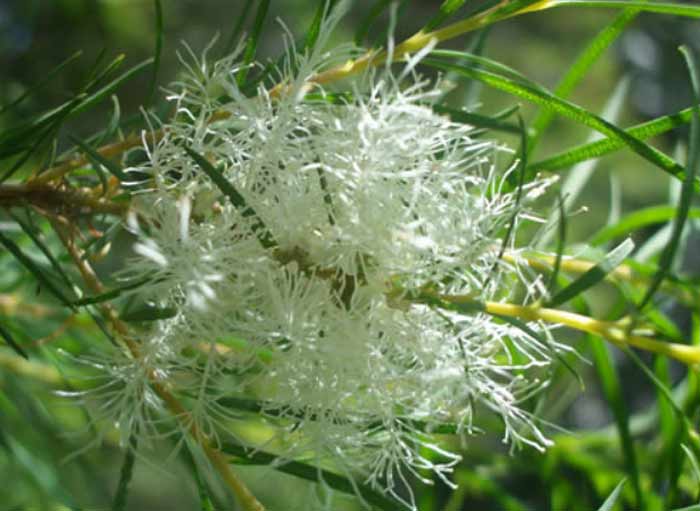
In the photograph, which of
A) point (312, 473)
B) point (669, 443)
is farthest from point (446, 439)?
point (312, 473)

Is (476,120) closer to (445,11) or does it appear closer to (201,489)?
(445,11)

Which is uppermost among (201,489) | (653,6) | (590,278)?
(653,6)

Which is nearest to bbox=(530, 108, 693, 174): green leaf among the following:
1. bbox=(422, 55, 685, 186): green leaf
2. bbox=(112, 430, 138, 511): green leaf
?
bbox=(422, 55, 685, 186): green leaf

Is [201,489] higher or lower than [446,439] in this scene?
higher

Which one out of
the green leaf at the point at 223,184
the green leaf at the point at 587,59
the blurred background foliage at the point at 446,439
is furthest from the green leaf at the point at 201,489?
the green leaf at the point at 587,59

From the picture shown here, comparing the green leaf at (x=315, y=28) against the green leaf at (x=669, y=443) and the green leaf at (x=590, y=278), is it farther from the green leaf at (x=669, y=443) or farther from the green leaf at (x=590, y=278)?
the green leaf at (x=669, y=443)

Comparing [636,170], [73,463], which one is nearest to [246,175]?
[73,463]
